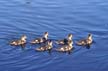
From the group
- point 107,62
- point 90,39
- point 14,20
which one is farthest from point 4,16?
point 107,62

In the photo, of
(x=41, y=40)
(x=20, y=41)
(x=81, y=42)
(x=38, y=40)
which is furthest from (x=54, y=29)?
(x=20, y=41)

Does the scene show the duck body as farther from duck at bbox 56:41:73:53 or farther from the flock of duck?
duck at bbox 56:41:73:53

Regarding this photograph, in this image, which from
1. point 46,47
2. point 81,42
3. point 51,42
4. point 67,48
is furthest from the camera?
point 81,42

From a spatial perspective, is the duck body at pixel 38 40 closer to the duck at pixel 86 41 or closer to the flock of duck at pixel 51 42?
the flock of duck at pixel 51 42

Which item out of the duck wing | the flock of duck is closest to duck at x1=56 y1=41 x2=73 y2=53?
the flock of duck

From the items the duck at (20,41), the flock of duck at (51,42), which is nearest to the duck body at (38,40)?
the flock of duck at (51,42)

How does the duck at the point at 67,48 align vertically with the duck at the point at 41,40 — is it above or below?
below

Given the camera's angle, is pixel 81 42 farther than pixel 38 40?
Yes

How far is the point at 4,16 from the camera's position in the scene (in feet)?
89.5

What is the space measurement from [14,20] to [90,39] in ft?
19.0

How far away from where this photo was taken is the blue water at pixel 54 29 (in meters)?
20.7

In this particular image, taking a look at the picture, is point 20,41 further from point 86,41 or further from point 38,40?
point 86,41

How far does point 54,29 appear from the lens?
980 inches

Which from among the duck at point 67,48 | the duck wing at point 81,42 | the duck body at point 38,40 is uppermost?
the duck body at point 38,40
